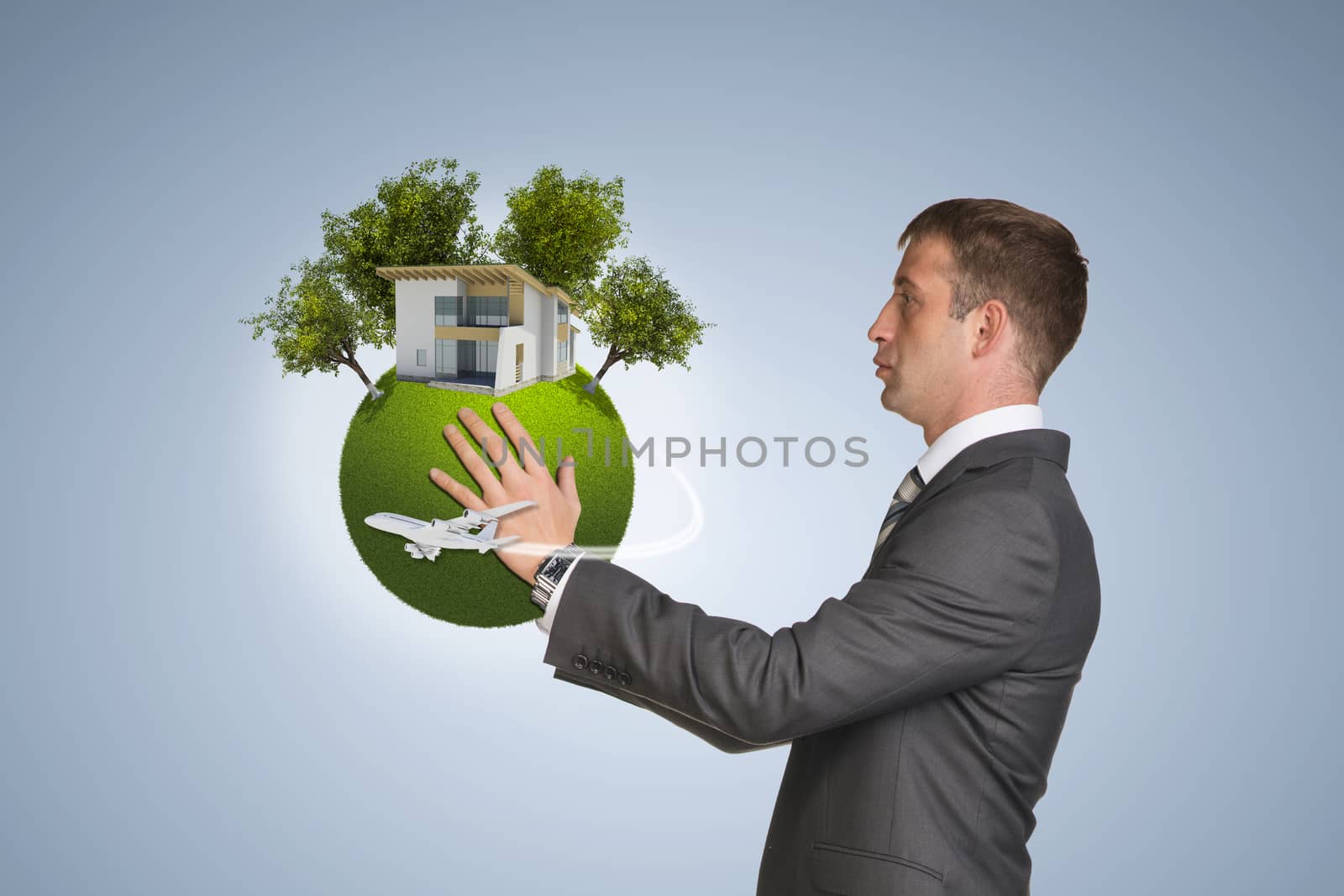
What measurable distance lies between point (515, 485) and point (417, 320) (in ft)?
2.85

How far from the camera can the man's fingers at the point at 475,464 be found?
3.20 metres

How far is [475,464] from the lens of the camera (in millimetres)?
3295

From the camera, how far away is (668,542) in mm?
A: 3885

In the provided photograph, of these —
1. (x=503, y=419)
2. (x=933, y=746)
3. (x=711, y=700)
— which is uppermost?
(x=503, y=419)

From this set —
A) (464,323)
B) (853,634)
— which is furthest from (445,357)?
(853,634)

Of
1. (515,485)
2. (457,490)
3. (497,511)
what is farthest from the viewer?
(457,490)

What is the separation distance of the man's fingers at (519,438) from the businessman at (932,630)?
37 cm

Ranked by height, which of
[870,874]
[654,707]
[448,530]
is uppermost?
[448,530]

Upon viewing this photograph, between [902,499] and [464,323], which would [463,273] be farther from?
[902,499]

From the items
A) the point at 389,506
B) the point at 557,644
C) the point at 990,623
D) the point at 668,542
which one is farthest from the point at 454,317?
the point at 990,623

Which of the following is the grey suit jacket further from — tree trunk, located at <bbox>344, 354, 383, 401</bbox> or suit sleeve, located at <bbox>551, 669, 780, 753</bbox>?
tree trunk, located at <bbox>344, 354, 383, 401</bbox>

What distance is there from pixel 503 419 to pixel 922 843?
1877 millimetres

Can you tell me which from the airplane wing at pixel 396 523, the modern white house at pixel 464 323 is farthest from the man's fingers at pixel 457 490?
the modern white house at pixel 464 323

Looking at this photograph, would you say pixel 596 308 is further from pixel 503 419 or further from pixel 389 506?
pixel 389 506
